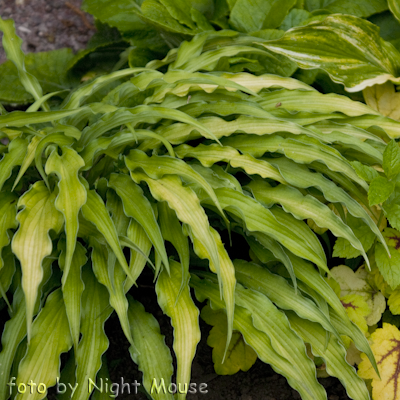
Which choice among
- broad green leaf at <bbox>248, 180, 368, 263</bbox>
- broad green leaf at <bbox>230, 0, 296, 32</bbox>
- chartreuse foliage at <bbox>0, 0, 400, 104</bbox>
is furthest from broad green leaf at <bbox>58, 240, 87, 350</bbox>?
broad green leaf at <bbox>230, 0, 296, 32</bbox>

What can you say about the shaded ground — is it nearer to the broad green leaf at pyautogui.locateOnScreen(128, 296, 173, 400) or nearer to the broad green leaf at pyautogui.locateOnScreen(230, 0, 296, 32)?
the broad green leaf at pyautogui.locateOnScreen(230, 0, 296, 32)

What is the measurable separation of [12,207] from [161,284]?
43 centimetres

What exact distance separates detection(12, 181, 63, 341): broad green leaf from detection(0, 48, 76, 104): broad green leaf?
0.88m

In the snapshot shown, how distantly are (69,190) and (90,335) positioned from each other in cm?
35

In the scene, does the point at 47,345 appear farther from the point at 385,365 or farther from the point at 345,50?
the point at 345,50

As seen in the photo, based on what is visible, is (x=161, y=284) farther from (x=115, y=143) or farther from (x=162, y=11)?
(x=162, y=11)

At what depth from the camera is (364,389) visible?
3.54 ft

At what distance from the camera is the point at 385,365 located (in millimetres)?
1190

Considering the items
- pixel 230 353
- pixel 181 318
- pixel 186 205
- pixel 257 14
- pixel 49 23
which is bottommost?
pixel 230 353

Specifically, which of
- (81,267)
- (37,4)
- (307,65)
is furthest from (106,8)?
(81,267)

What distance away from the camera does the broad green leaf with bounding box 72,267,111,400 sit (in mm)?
1016

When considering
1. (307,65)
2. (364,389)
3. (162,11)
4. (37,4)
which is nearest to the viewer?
(364,389)

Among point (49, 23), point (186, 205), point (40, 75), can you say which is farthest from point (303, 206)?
point (49, 23)

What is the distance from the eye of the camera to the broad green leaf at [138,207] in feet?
3.34
